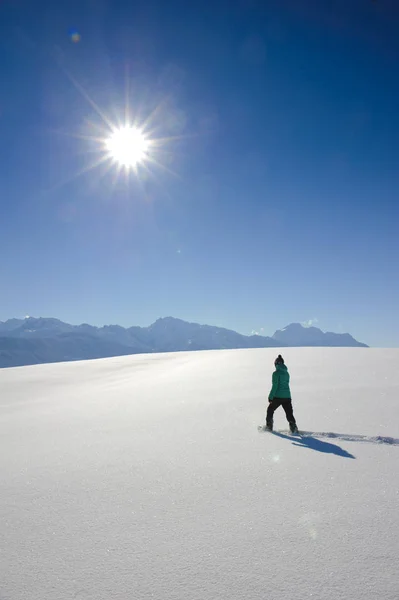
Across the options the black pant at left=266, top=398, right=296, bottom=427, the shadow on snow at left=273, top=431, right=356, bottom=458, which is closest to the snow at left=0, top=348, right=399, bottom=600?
the shadow on snow at left=273, top=431, right=356, bottom=458

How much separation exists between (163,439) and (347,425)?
4.81 m

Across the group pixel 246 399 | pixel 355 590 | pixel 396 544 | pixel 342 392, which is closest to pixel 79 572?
pixel 355 590

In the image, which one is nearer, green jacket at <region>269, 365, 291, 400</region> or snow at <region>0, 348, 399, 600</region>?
snow at <region>0, 348, 399, 600</region>

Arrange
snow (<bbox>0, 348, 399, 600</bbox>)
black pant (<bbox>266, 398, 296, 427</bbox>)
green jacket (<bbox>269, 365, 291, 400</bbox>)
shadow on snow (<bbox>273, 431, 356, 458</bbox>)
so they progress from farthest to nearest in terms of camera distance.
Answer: green jacket (<bbox>269, 365, 291, 400</bbox>) → black pant (<bbox>266, 398, 296, 427</bbox>) → shadow on snow (<bbox>273, 431, 356, 458</bbox>) → snow (<bbox>0, 348, 399, 600</bbox>)

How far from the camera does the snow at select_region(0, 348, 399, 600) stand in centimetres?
328

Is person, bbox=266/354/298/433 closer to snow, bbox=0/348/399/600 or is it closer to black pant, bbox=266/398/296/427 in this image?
black pant, bbox=266/398/296/427

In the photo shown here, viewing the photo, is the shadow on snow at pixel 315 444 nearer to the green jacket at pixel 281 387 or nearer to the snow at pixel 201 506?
the snow at pixel 201 506

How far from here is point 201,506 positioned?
477 cm

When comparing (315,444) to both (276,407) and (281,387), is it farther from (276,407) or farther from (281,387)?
(281,387)

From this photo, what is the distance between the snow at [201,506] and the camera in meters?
3.28

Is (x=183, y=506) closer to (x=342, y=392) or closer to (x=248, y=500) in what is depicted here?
(x=248, y=500)

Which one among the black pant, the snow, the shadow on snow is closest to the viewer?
the snow

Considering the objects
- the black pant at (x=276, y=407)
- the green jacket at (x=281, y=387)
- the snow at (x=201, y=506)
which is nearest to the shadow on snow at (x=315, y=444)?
the snow at (x=201, y=506)

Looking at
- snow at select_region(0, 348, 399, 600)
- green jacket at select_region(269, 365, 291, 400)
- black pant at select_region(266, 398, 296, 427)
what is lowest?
snow at select_region(0, 348, 399, 600)
